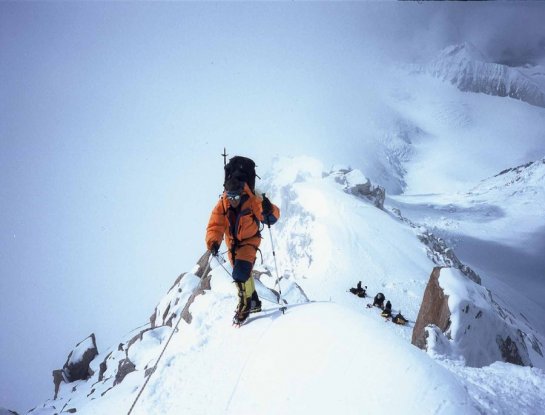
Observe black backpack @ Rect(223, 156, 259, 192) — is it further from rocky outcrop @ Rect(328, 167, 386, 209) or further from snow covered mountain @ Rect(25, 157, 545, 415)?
rocky outcrop @ Rect(328, 167, 386, 209)

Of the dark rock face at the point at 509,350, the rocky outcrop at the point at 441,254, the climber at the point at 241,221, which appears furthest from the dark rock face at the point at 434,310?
the rocky outcrop at the point at 441,254

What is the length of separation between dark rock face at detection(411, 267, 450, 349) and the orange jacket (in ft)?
18.4

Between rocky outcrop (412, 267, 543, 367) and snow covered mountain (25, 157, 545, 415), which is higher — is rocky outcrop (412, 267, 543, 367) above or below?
below

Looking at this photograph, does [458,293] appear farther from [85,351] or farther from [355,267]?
[85,351]

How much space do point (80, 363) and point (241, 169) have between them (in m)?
22.3

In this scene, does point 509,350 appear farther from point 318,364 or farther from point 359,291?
point 318,364

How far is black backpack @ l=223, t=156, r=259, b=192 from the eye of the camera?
17.2 feet

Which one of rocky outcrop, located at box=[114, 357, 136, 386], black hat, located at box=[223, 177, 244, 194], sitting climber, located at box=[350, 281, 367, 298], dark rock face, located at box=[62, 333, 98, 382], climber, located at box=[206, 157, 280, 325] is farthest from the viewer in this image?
dark rock face, located at box=[62, 333, 98, 382]

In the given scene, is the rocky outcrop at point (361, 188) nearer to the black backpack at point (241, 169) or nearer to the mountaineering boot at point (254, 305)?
the mountaineering boot at point (254, 305)

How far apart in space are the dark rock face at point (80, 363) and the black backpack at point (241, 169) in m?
20.5

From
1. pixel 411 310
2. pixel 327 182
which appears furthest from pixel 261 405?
pixel 327 182

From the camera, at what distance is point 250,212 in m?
5.34

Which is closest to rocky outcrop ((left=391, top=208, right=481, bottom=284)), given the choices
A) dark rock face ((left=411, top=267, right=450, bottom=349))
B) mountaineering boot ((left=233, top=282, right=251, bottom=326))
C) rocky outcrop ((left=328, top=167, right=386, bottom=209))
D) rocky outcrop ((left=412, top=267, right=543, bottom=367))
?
rocky outcrop ((left=328, top=167, right=386, bottom=209))

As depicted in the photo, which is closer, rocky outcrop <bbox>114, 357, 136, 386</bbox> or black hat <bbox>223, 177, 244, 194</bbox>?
black hat <bbox>223, 177, 244, 194</bbox>
